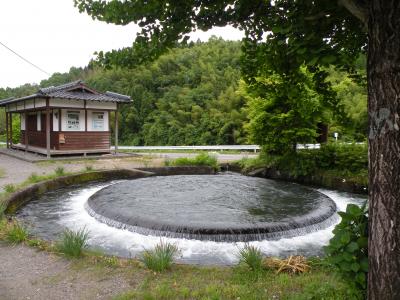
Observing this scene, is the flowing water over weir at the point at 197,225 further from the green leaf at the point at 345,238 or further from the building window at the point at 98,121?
the building window at the point at 98,121

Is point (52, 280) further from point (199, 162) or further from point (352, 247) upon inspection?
point (199, 162)

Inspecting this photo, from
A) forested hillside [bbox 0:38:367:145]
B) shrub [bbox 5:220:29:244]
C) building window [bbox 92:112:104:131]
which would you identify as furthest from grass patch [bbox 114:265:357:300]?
forested hillside [bbox 0:38:367:145]

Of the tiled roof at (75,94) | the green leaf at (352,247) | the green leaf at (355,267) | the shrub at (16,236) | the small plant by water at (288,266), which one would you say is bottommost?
the small plant by water at (288,266)

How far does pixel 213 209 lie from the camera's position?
8711 mm

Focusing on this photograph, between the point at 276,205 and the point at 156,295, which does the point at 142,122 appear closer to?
the point at 276,205

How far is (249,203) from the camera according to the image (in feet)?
30.9

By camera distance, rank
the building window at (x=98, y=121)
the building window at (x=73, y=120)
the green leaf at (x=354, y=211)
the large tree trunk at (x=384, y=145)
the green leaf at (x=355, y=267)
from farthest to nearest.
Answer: the building window at (x=98, y=121) → the building window at (x=73, y=120) → the green leaf at (x=354, y=211) → the green leaf at (x=355, y=267) → the large tree trunk at (x=384, y=145)

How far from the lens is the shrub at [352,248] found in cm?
299

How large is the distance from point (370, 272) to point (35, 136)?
69.2 ft

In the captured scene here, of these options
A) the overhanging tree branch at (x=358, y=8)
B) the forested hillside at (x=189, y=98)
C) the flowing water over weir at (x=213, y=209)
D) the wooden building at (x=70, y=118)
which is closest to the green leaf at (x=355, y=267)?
the overhanging tree branch at (x=358, y=8)

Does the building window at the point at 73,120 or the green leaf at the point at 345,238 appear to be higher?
the building window at the point at 73,120

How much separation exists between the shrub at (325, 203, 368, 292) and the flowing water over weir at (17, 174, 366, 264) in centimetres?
302

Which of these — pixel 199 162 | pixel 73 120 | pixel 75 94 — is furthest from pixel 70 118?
pixel 199 162

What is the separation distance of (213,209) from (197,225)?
1.48 m
